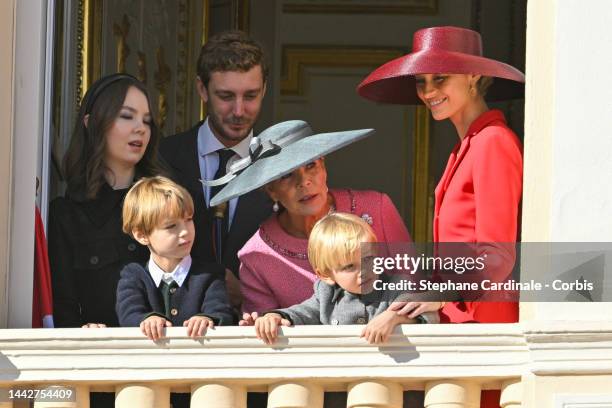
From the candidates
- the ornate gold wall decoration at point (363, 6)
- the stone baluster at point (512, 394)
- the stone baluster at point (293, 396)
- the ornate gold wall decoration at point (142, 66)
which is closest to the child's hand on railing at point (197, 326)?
the stone baluster at point (293, 396)

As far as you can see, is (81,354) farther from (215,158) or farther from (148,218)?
(215,158)

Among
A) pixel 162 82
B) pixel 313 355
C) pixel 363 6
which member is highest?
pixel 363 6

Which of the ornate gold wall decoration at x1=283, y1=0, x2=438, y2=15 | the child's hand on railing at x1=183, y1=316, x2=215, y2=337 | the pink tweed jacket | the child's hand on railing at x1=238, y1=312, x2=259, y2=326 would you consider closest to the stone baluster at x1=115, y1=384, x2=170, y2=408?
the child's hand on railing at x1=183, y1=316, x2=215, y2=337

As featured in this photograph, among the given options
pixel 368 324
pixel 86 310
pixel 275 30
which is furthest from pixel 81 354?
pixel 275 30

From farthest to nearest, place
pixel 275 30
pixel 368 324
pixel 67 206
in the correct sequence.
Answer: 1. pixel 275 30
2. pixel 67 206
3. pixel 368 324

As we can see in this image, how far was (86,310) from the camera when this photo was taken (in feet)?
22.4

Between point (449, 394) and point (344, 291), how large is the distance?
0.38 m

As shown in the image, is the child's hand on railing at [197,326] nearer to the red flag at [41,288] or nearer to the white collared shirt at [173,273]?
the white collared shirt at [173,273]

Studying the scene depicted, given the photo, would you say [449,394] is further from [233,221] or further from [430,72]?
[233,221]

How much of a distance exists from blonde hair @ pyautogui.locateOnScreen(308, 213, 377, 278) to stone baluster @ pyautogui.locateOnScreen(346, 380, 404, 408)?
303 mm

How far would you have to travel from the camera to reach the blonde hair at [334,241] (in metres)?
6.45

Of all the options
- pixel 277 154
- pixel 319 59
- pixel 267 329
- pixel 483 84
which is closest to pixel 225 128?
pixel 277 154

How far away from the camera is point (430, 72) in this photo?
6.69 metres

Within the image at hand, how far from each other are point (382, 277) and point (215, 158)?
3.30 feet
